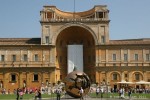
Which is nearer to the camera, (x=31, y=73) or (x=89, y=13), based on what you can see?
(x=31, y=73)

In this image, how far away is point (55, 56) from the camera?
7581 centimetres

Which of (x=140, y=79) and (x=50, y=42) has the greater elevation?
(x=50, y=42)

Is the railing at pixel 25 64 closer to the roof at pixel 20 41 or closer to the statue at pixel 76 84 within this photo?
the roof at pixel 20 41

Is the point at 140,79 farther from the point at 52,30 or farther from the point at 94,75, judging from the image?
the point at 52,30

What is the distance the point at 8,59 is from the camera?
250 ft

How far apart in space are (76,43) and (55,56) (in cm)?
708

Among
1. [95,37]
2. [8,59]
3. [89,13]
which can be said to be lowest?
[8,59]

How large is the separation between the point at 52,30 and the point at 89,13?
9.99 metres

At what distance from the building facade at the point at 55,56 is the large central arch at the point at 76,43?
148 centimetres

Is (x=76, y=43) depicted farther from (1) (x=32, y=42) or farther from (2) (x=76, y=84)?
(2) (x=76, y=84)

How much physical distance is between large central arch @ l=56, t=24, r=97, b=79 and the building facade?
1.48 m

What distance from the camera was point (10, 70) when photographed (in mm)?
75625

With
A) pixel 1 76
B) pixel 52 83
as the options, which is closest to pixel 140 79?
pixel 52 83

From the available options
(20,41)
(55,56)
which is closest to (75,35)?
(55,56)
